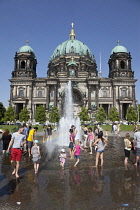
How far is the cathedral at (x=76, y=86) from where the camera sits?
223 feet

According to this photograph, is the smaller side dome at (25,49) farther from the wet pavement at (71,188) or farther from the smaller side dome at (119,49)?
the wet pavement at (71,188)

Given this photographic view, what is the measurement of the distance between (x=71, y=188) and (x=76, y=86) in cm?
6600

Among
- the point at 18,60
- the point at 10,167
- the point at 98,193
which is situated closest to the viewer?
the point at 98,193

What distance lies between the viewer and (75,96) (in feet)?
244

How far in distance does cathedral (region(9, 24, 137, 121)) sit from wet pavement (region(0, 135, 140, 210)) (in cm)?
5807

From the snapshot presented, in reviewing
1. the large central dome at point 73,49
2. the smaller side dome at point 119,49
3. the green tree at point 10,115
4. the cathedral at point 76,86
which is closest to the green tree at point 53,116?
the cathedral at point 76,86

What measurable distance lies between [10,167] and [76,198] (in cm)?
490

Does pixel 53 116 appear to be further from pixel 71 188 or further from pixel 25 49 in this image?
pixel 71 188

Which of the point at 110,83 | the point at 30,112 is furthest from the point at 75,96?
the point at 30,112

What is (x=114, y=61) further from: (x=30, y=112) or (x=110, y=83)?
(x=30, y=112)

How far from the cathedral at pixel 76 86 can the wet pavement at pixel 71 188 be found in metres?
58.1

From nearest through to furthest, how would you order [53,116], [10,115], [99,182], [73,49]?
[99,182]
[53,116]
[10,115]
[73,49]

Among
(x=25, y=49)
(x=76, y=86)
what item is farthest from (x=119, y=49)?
(x=25, y=49)

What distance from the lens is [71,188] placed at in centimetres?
597
